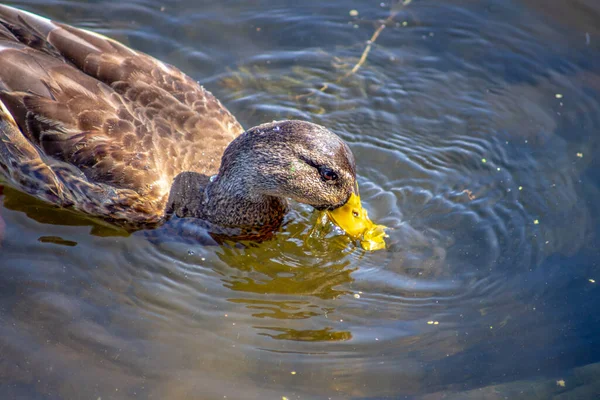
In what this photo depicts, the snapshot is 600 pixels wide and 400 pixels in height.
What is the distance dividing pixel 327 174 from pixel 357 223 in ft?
1.88

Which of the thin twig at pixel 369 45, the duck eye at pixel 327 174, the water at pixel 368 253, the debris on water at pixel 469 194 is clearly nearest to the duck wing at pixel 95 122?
the water at pixel 368 253

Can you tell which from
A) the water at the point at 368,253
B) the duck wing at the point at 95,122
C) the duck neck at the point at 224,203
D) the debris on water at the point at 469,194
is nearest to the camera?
the water at the point at 368,253

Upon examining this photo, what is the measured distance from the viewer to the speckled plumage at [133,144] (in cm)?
552

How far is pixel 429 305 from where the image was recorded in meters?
5.35

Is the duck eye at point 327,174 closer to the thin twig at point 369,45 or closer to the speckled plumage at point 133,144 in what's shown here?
the speckled plumage at point 133,144

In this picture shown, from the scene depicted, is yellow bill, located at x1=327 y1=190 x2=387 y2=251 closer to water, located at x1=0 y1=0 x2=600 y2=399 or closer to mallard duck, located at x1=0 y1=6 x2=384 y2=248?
mallard duck, located at x1=0 y1=6 x2=384 y2=248

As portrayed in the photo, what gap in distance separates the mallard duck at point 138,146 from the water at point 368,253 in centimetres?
33

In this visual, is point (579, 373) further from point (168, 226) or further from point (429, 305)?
point (168, 226)

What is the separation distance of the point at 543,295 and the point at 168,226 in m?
3.11

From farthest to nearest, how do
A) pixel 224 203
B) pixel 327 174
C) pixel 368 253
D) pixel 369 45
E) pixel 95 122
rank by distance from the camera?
pixel 369 45
pixel 224 203
pixel 368 253
pixel 95 122
pixel 327 174

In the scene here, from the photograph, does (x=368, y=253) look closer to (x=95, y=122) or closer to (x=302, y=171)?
(x=302, y=171)

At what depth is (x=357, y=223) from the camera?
18.6 ft

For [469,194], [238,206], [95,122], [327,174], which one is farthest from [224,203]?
[469,194]

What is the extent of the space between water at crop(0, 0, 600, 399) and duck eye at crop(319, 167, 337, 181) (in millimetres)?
818
